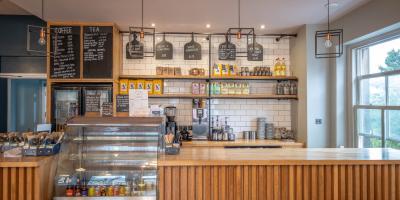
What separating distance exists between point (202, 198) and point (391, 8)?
305cm

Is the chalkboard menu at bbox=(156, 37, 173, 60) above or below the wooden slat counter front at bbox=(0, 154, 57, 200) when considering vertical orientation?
above

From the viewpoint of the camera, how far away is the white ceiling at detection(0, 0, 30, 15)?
4.39 meters

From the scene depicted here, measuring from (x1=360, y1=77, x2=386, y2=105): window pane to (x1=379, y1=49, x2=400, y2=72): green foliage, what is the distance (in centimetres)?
18

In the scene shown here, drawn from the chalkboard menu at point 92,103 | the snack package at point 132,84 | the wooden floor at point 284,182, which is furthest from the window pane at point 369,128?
the chalkboard menu at point 92,103

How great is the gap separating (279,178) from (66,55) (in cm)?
383

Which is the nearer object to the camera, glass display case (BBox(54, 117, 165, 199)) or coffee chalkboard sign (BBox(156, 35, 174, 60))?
glass display case (BBox(54, 117, 165, 199))

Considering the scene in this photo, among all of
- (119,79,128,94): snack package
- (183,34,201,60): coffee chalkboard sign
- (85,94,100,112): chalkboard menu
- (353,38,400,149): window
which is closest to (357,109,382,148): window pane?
(353,38,400,149): window

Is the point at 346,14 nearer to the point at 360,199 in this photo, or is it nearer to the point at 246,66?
the point at 246,66

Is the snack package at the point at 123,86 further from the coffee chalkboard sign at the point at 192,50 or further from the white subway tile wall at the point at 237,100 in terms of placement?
the coffee chalkboard sign at the point at 192,50

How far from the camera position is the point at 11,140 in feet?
8.21

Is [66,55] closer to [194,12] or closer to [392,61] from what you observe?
[194,12]

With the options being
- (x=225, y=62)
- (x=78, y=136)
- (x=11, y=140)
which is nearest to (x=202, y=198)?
(x=78, y=136)

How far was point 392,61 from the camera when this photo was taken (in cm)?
362

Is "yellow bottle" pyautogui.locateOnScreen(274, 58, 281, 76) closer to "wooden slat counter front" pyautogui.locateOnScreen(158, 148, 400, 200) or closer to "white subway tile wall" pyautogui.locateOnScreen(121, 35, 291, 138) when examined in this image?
"white subway tile wall" pyautogui.locateOnScreen(121, 35, 291, 138)
